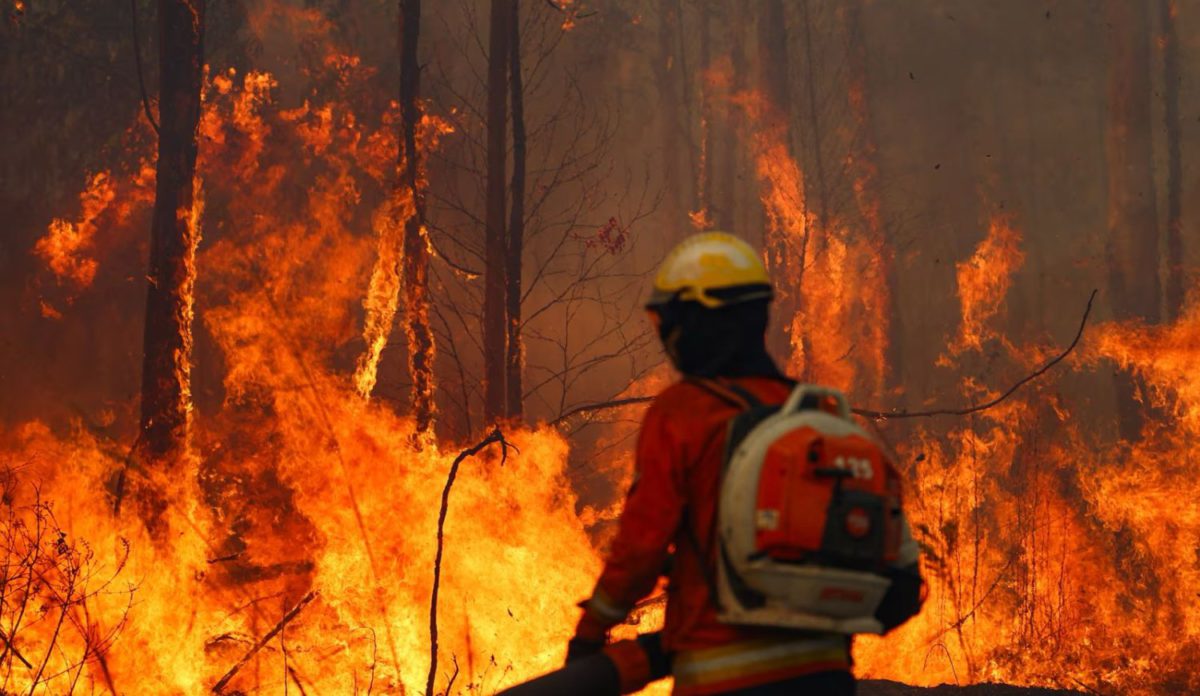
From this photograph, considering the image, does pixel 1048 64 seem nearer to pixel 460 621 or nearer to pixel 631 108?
pixel 631 108

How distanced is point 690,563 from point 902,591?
58 cm

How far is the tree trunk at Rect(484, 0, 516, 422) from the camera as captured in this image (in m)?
12.3

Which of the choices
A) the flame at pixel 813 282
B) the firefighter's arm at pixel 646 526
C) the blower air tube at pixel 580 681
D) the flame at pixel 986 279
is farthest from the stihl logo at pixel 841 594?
the flame at pixel 986 279

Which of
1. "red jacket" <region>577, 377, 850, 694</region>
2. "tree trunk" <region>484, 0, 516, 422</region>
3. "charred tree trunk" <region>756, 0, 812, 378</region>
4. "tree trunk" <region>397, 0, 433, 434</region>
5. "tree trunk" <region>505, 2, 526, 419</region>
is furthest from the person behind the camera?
"charred tree trunk" <region>756, 0, 812, 378</region>

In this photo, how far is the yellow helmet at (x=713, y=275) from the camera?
294 centimetres

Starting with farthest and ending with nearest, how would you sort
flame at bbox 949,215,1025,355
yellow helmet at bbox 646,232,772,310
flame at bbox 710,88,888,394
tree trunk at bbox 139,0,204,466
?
flame at bbox 949,215,1025,355
flame at bbox 710,88,888,394
tree trunk at bbox 139,0,204,466
yellow helmet at bbox 646,232,772,310

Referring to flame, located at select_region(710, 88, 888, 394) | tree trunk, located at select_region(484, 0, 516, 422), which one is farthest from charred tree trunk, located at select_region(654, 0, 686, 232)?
tree trunk, located at select_region(484, 0, 516, 422)

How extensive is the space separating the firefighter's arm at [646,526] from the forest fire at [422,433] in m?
2.96

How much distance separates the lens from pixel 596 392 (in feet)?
118

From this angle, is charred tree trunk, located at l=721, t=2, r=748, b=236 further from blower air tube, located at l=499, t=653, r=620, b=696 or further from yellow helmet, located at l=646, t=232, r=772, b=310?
blower air tube, located at l=499, t=653, r=620, b=696

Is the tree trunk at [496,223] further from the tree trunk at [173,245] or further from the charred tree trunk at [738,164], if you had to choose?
the charred tree trunk at [738,164]

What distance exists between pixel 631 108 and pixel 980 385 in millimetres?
15072

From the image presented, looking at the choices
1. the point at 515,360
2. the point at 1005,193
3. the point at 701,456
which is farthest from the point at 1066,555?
the point at 1005,193

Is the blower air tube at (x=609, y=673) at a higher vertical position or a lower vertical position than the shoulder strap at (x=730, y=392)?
lower
